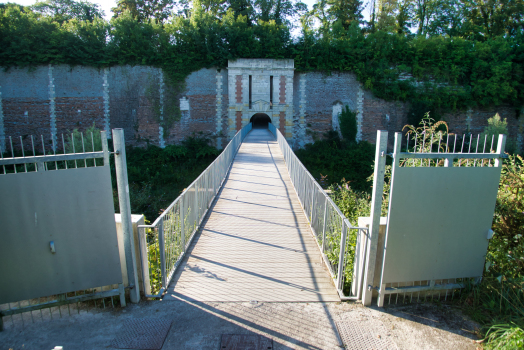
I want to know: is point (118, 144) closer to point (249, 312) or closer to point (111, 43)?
point (249, 312)

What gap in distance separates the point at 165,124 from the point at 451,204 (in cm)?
2186

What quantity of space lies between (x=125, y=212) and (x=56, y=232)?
628 mm

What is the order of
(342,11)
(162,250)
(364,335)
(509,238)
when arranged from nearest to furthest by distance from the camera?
(364,335) < (162,250) < (509,238) < (342,11)

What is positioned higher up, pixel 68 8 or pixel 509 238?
pixel 68 8

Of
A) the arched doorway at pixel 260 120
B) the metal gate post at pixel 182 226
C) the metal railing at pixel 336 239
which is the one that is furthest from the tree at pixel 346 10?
the metal gate post at pixel 182 226

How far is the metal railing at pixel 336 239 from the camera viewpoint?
380cm

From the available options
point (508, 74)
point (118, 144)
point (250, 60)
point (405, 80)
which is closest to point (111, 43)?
point (250, 60)

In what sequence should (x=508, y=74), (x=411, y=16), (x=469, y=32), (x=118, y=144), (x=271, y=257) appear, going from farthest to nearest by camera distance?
(x=411, y=16)
(x=469, y=32)
(x=508, y=74)
(x=271, y=257)
(x=118, y=144)

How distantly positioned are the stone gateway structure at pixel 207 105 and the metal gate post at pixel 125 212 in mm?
20019

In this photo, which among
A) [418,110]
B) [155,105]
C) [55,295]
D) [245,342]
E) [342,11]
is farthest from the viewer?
[342,11]

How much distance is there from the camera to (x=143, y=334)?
3094 mm

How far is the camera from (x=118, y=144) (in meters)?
3.39

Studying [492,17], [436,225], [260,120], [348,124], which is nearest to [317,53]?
[348,124]

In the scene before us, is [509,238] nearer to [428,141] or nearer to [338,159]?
[428,141]
